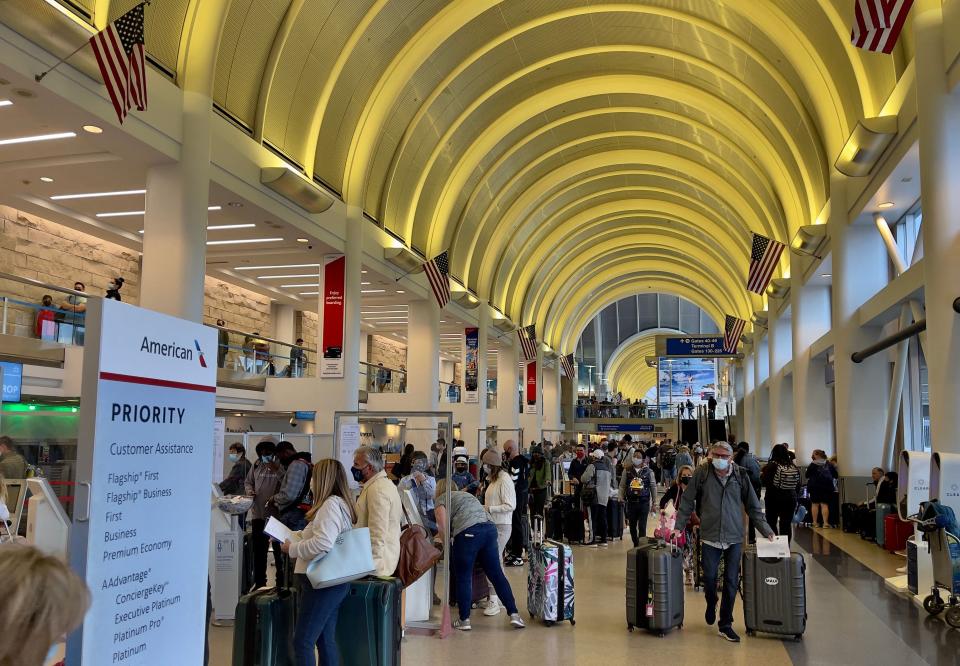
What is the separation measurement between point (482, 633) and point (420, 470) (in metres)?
2.08

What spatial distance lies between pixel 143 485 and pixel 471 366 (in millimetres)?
25991

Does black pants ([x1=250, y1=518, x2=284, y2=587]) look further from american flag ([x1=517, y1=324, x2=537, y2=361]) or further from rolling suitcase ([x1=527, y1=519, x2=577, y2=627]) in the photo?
american flag ([x1=517, y1=324, x2=537, y2=361])

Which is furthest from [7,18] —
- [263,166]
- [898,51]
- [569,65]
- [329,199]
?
[569,65]

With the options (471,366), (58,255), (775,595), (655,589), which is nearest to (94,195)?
(58,255)

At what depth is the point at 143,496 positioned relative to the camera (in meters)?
3.58

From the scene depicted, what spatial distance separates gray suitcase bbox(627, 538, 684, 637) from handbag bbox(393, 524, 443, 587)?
2092mm

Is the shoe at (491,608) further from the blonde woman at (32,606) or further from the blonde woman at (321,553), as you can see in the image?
the blonde woman at (32,606)

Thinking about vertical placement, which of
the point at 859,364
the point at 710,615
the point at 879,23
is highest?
the point at 879,23

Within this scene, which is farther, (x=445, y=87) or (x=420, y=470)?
(x=445, y=87)

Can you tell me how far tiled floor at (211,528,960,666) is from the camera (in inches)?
281

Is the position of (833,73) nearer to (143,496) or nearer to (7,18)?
(7,18)

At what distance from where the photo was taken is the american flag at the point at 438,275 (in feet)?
70.2

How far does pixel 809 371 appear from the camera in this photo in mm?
22688

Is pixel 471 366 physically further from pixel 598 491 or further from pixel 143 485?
pixel 143 485
